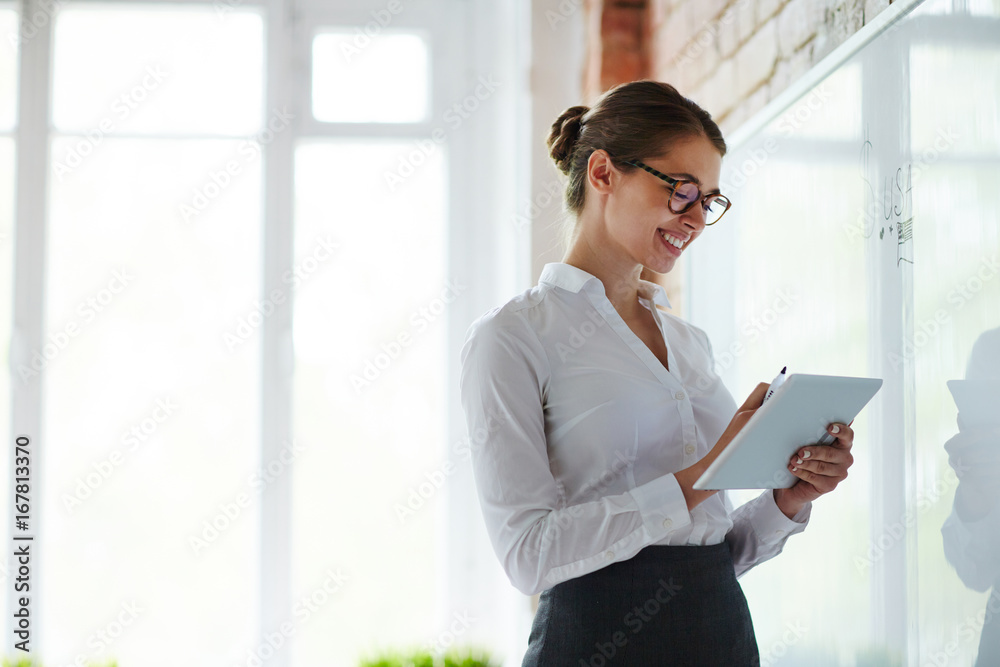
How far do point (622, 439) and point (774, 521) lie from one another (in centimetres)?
29

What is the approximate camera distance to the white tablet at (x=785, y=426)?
3.09 feet

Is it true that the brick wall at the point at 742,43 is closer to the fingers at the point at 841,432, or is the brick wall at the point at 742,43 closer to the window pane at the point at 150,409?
the fingers at the point at 841,432

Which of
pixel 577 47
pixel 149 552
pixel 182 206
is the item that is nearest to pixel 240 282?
pixel 182 206

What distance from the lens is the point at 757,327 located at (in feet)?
5.72

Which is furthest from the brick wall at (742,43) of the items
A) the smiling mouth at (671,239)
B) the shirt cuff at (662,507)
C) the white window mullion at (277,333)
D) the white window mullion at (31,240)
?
the white window mullion at (31,240)

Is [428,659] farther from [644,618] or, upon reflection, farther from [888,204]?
[888,204]

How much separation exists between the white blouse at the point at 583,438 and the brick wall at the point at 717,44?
66 centimetres

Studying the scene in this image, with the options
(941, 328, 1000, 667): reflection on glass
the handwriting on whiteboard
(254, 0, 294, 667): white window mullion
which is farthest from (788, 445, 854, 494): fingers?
(254, 0, 294, 667): white window mullion

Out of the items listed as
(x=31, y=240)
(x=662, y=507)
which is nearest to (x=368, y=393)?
(x=31, y=240)

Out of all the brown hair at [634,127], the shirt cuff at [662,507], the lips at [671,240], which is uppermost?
the brown hair at [634,127]

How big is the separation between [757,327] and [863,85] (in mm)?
561

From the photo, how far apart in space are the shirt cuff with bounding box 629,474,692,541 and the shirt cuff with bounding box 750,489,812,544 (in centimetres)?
26

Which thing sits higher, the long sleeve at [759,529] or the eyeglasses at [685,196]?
the eyeglasses at [685,196]

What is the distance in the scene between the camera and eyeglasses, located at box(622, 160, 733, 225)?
4.04ft
